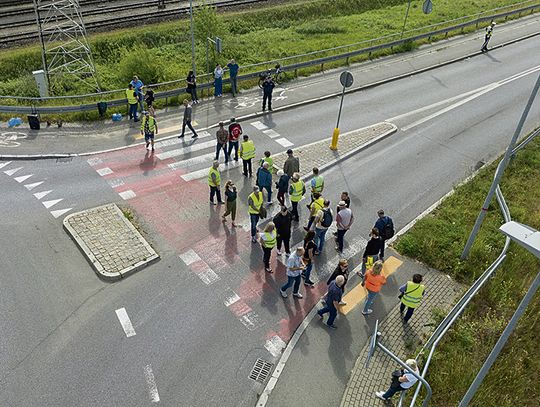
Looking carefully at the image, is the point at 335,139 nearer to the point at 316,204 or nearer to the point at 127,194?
the point at 316,204

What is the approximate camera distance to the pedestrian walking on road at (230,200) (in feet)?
40.7

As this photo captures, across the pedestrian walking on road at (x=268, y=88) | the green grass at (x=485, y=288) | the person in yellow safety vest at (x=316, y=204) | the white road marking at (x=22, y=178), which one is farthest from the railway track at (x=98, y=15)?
the green grass at (x=485, y=288)

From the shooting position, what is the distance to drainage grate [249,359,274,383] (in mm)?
9250

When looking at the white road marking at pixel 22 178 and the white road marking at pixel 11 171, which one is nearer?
the white road marking at pixel 22 178

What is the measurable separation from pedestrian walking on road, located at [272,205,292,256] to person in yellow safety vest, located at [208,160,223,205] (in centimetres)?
261

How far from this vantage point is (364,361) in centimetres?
972

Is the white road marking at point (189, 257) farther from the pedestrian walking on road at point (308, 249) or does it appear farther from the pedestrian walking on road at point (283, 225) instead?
the pedestrian walking on road at point (308, 249)

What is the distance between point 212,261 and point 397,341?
497cm

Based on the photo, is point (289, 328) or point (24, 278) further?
point (24, 278)

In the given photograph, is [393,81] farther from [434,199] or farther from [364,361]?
[364,361]

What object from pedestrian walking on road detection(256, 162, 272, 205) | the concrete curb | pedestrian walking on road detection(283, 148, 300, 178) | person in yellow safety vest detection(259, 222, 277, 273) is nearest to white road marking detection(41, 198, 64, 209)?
the concrete curb

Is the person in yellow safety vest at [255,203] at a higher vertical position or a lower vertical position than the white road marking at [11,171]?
higher

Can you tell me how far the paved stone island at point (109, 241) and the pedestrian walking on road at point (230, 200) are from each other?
234 centimetres

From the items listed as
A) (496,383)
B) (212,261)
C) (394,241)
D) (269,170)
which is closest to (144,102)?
(269,170)
